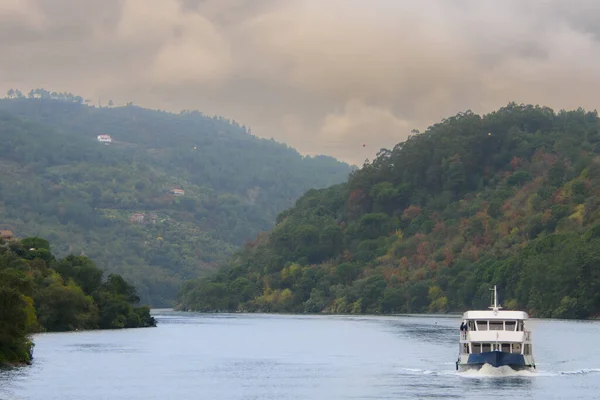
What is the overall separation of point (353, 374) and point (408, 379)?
763 centimetres

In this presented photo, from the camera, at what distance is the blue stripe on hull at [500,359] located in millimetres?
106625

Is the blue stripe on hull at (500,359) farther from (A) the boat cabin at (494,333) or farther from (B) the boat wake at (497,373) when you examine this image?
(A) the boat cabin at (494,333)

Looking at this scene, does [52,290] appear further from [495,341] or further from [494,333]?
[495,341]

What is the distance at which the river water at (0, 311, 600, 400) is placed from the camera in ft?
321

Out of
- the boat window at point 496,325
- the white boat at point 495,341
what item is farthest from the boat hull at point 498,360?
the boat window at point 496,325

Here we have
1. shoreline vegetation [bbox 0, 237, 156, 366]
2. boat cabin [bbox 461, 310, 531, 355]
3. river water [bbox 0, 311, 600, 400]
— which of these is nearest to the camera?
river water [bbox 0, 311, 600, 400]

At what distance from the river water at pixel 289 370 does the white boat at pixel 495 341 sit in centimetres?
108

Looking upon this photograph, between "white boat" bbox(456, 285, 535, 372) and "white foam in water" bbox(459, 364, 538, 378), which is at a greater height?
"white boat" bbox(456, 285, 535, 372)

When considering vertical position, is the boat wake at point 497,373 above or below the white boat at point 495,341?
below

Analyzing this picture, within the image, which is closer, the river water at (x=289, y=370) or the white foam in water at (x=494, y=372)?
the river water at (x=289, y=370)

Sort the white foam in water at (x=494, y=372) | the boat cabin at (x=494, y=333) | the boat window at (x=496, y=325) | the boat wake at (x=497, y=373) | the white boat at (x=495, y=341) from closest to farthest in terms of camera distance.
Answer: the white foam in water at (x=494, y=372) → the boat wake at (x=497, y=373) → the white boat at (x=495, y=341) → the boat cabin at (x=494, y=333) → the boat window at (x=496, y=325)

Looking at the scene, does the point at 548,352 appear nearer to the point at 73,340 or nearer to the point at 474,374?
the point at 474,374

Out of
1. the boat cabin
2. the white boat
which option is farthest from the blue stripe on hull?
the boat cabin

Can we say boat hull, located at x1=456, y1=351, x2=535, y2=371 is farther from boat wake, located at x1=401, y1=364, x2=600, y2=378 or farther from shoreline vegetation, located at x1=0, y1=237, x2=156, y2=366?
shoreline vegetation, located at x1=0, y1=237, x2=156, y2=366
